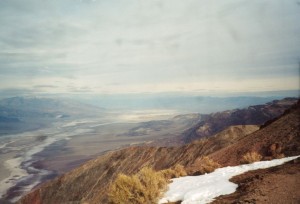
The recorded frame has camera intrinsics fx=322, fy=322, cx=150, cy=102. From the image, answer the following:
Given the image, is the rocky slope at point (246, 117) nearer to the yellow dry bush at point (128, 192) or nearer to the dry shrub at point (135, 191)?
the dry shrub at point (135, 191)

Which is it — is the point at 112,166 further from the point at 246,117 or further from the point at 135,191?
the point at 246,117

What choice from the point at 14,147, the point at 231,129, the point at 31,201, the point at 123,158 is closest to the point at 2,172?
the point at 14,147

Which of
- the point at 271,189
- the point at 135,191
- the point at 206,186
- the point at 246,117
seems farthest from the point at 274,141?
the point at 246,117

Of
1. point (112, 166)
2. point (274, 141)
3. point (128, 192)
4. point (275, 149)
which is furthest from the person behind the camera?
point (112, 166)

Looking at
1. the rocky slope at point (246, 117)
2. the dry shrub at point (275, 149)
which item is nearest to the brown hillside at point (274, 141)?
the dry shrub at point (275, 149)

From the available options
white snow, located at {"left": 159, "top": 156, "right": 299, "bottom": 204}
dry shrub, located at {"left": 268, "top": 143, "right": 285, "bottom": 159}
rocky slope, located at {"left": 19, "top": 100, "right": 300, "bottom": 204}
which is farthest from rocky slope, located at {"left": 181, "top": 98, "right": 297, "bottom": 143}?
white snow, located at {"left": 159, "top": 156, "right": 299, "bottom": 204}

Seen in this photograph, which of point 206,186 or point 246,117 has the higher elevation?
point 206,186

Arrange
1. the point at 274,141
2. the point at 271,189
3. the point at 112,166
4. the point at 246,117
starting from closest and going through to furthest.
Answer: the point at 271,189, the point at 274,141, the point at 112,166, the point at 246,117
